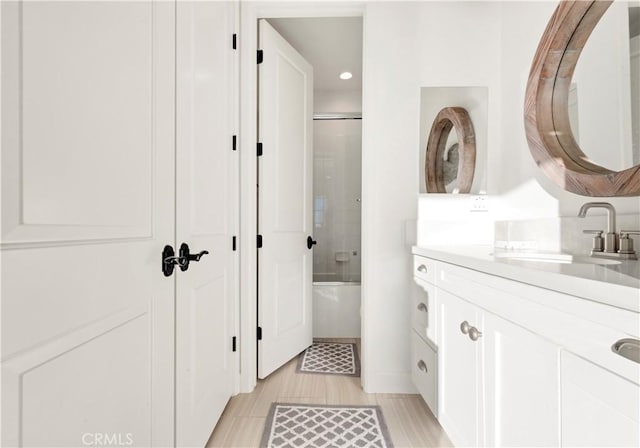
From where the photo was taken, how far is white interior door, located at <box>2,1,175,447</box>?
544 mm

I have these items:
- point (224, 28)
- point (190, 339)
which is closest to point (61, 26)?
point (190, 339)

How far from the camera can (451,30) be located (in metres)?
1.91

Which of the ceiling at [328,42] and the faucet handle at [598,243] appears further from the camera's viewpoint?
the ceiling at [328,42]

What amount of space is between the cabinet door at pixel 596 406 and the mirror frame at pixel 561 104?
766 mm

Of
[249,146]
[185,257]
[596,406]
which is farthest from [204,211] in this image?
[596,406]

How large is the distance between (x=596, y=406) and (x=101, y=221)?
110 centimetres

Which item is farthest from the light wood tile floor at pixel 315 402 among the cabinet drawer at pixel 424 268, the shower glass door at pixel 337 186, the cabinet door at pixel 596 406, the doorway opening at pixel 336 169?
the shower glass door at pixel 337 186

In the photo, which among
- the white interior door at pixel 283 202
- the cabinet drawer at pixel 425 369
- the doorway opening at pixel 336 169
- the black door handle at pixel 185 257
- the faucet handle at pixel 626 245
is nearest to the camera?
the faucet handle at pixel 626 245

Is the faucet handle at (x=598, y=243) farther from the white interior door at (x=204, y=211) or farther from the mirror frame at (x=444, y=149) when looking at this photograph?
the white interior door at (x=204, y=211)

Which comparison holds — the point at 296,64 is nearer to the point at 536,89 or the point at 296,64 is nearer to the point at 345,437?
the point at 536,89

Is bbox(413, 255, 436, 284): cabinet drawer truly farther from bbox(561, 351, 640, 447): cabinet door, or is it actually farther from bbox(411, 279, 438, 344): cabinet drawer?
bbox(561, 351, 640, 447): cabinet door

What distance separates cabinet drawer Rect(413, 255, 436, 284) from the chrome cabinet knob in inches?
16.5

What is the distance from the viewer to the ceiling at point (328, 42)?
240 centimetres

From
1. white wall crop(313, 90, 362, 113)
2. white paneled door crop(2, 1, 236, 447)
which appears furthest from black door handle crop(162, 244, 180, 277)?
white wall crop(313, 90, 362, 113)
